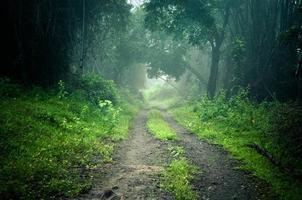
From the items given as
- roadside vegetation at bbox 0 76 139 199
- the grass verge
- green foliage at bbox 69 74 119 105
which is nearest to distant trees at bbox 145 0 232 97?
the grass verge

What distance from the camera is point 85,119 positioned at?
14.9 meters

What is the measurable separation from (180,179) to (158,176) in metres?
0.70

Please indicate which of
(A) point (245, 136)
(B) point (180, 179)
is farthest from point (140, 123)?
(B) point (180, 179)

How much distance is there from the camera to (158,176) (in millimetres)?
8516

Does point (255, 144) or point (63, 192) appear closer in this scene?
point (63, 192)

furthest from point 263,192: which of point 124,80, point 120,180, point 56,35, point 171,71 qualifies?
point 124,80

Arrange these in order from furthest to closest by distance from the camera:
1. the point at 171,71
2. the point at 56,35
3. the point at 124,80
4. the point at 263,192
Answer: the point at 124,80 → the point at 171,71 → the point at 56,35 → the point at 263,192

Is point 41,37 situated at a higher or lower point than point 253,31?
lower

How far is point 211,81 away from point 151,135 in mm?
14095

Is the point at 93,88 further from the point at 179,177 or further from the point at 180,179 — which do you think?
the point at 180,179

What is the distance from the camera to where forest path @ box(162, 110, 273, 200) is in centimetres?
744

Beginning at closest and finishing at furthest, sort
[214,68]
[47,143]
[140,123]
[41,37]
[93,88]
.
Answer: [47,143] < [41,37] < [140,123] < [93,88] < [214,68]

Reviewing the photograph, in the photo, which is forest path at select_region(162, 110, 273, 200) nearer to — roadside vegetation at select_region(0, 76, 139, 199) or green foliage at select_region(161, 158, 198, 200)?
green foliage at select_region(161, 158, 198, 200)

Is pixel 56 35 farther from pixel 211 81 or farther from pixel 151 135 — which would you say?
pixel 211 81
